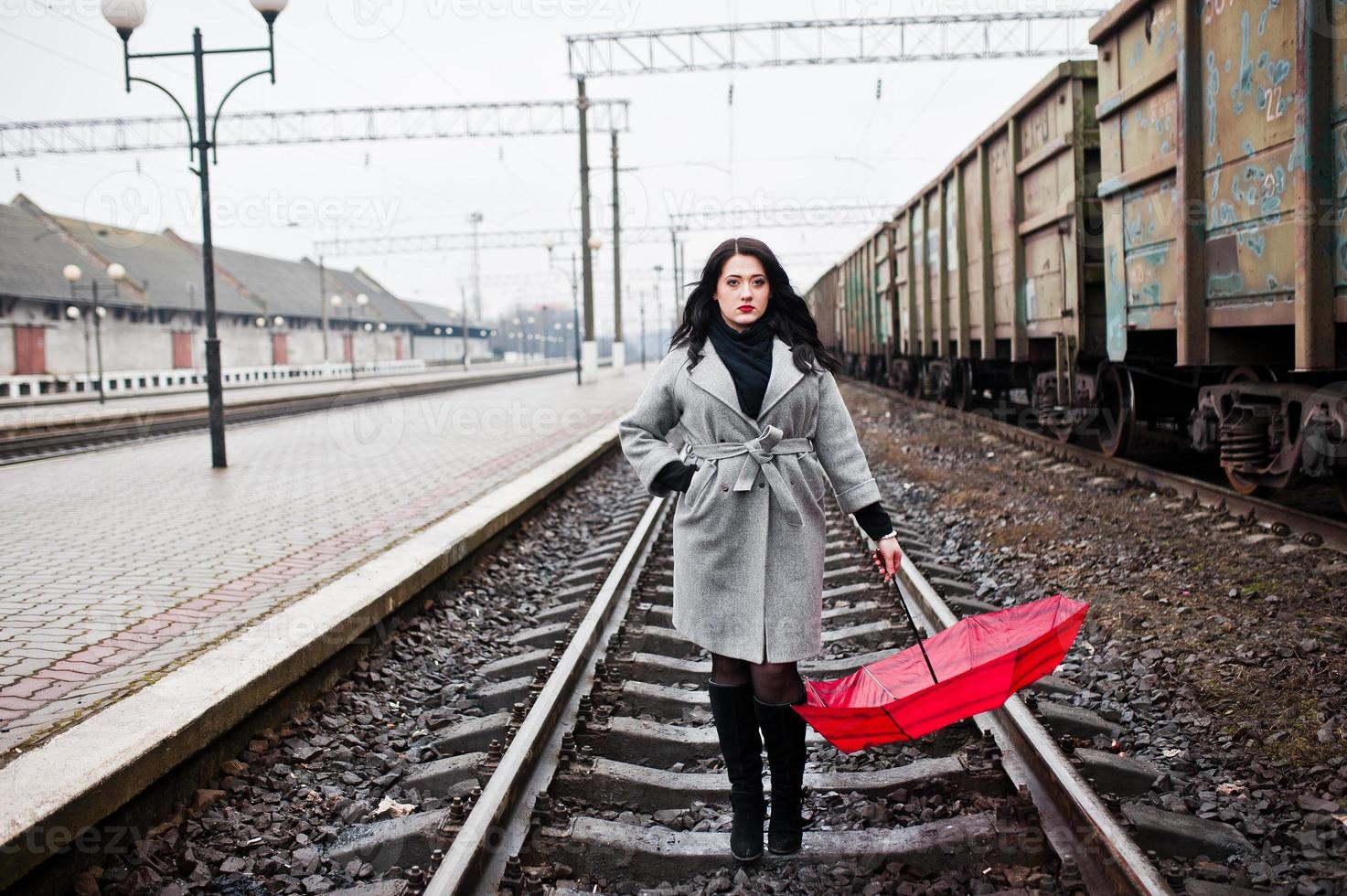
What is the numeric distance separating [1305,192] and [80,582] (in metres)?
6.42

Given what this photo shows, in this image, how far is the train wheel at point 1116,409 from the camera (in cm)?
904

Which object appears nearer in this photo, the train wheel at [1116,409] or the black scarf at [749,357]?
the black scarf at [749,357]

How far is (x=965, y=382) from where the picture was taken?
1495cm

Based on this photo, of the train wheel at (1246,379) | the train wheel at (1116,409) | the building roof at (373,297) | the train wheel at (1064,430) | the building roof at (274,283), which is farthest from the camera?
the building roof at (373,297)

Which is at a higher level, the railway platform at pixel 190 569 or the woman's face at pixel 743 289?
the woman's face at pixel 743 289

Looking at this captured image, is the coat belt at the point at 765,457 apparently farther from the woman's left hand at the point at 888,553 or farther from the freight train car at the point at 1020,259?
the freight train car at the point at 1020,259

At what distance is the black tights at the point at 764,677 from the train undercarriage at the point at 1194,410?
4123mm

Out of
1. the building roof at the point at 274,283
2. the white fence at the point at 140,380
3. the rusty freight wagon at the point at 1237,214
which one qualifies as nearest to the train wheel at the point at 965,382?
the rusty freight wagon at the point at 1237,214

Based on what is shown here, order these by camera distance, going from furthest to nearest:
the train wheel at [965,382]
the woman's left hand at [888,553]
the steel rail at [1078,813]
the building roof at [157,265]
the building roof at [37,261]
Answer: the building roof at [157,265] < the building roof at [37,261] < the train wheel at [965,382] < the woman's left hand at [888,553] < the steel rail at [1078,813]

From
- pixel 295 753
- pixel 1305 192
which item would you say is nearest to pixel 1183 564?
pixel 1305 192

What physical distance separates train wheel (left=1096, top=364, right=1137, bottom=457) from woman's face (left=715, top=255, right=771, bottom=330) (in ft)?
21.7

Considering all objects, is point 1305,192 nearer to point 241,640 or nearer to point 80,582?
point 241,640

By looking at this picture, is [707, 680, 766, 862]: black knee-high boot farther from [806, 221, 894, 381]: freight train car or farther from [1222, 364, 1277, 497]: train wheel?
[806, 221, 894, 381]: freight train car

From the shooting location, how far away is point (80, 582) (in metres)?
5.69
